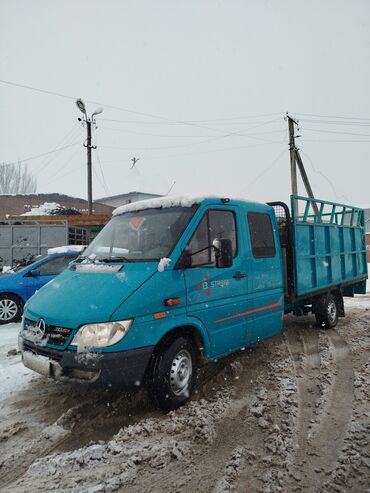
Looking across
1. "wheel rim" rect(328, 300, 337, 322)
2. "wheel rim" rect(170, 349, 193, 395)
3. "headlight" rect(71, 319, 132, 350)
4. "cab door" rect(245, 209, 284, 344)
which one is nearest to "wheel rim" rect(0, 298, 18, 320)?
"headlight" rect(71, 319, 132, 350)

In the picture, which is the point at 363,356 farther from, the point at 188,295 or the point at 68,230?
the point at 68,230

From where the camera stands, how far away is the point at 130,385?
324 centimetres

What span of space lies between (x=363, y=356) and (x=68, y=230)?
12.8m

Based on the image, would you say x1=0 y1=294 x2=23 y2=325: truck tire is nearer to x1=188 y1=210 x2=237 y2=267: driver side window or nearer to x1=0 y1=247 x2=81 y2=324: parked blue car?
x1=0 y1=247 x2=81 y2=324: parked blue car

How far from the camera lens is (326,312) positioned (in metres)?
6.80

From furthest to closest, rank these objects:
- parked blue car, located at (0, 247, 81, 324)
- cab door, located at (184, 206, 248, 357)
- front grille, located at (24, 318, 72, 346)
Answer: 1. parked blue car, located at (0, 247, 81, 324)
2. cab door, located at (184, 206, 248, 357)
3. front grille, located at (24, 318, 72, 346)

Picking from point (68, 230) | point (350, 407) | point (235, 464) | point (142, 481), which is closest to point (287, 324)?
point (350, 407)

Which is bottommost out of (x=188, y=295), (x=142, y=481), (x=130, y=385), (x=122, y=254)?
(x=142, y=481)

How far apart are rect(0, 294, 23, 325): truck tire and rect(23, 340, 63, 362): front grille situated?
15.5 feet

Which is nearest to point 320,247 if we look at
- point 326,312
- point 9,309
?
point 326,312

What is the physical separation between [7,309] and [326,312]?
688 centimetres

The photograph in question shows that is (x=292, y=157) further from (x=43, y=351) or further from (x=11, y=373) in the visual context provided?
(x=43, y=351)

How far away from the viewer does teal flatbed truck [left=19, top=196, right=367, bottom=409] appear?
10.4 feet

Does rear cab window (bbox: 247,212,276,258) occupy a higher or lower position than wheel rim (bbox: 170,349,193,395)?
higher
